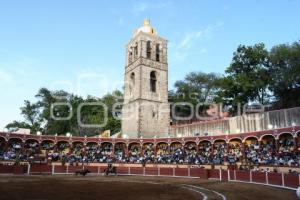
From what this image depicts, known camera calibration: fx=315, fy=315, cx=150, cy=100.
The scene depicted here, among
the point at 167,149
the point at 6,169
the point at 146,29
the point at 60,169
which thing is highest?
the point at 146,29

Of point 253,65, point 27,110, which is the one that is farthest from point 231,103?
point 27,110

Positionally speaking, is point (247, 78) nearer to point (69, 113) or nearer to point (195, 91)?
point (195, 91)

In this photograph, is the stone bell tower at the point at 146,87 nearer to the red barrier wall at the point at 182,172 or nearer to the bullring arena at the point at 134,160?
the bullring arena at the point at 134,160

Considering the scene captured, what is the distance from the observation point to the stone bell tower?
44.2m

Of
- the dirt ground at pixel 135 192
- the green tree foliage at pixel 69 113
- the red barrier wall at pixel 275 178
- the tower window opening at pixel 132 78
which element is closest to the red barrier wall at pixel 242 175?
the red barrier wall at pixel 275 178

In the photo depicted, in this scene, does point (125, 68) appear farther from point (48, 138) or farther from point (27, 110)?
point (27, 110)

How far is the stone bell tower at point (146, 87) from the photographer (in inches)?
1738

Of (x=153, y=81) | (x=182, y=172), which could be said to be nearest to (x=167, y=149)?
(x=182, y=172)

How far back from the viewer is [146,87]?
45.2 meters

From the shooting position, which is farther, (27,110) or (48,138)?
(27,110)

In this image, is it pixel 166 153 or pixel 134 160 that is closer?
pixel 134 160

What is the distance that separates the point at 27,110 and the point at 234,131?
55002 millimetres

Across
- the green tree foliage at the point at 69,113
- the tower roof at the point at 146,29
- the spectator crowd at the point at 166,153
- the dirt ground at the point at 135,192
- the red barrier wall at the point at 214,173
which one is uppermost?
the tower roof at the point at 146,29

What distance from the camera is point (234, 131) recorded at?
119ft
